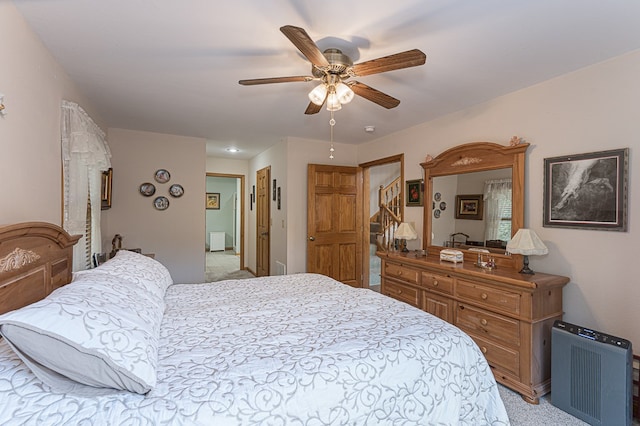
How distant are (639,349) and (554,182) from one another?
1260 millimetres

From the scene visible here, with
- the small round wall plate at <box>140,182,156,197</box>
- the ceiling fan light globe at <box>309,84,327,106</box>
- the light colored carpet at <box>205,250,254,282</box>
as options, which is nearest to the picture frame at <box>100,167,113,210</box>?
the small round wall plate at <box>140,182,156,197</box>

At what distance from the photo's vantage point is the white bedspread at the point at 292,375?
3.00ft

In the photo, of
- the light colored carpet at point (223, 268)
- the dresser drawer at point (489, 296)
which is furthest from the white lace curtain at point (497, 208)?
the light colored carpet at point (223, 268)

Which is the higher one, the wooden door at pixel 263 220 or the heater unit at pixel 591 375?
the wooden door at pixel 263 220

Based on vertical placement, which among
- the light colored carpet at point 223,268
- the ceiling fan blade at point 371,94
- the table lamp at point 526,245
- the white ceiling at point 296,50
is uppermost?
the white ceiling at point 296,50

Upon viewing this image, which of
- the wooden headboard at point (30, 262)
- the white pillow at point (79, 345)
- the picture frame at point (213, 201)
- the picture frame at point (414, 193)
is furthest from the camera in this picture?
the picture frame at point (213, 201)

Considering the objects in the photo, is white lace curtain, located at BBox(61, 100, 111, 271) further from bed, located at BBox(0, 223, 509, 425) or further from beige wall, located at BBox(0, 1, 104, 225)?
bed, located at BBox(0, 223, 509, 425)

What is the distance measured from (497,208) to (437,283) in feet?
3.01

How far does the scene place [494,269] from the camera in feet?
8.54

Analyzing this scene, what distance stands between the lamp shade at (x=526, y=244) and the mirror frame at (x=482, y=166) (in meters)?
0.21

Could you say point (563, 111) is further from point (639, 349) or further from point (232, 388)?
point (232, 388)

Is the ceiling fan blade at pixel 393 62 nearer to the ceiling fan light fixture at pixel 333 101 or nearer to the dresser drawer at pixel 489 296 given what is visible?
the ceiling fan light fixture at pixel 333 101

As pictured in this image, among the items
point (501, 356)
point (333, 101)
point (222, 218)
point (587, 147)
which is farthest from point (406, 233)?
point (222, 218)

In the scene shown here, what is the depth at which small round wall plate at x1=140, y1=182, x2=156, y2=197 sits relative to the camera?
13.5 feet
